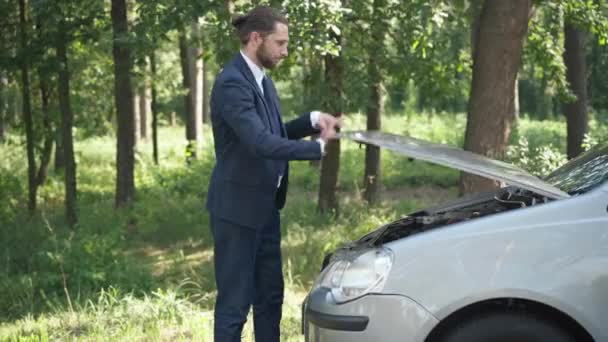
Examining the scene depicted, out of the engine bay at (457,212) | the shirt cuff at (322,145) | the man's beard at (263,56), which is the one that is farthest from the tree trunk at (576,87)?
the shirt cuff at (322,145)

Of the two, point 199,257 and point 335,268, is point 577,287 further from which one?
point 199,257

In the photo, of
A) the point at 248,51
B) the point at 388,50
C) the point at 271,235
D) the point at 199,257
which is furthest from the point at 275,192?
the point at 388,50

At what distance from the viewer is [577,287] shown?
11.7 feet

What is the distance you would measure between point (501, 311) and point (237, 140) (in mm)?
1697

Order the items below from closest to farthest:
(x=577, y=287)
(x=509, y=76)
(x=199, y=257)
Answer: (x=577, y=287)
(x=509, y=76)
(x=199, y=257)

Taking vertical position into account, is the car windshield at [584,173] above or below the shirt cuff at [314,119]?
below

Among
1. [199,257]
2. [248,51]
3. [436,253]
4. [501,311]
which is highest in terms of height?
[248,51]

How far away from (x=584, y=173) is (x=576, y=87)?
483 inches

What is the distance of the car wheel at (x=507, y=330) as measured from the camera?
361cm

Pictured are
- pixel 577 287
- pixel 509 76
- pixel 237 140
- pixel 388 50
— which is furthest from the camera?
pixel 388 50

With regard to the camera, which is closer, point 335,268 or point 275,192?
point 335,268

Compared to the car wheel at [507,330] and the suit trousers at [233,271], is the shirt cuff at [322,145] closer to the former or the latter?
the suit trousers at [233,271]

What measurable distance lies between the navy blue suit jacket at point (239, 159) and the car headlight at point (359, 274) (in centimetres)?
75

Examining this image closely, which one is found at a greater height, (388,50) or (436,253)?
(388,50)
